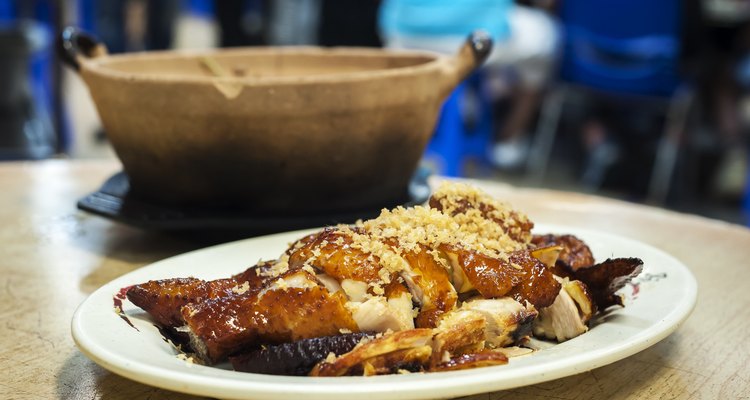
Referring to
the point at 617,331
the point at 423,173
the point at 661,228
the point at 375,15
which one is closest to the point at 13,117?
the point at 375,15

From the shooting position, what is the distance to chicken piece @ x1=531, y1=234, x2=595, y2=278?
1.02 metres

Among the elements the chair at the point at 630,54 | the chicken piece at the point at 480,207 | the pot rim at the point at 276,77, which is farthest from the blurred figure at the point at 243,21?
the chicken piece at the point at 480,207

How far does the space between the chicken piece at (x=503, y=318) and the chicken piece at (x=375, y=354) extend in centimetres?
9

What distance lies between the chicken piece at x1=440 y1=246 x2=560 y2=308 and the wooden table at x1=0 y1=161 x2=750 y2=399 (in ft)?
0.32

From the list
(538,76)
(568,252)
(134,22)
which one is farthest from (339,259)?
(134,22)

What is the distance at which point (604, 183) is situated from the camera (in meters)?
5.07

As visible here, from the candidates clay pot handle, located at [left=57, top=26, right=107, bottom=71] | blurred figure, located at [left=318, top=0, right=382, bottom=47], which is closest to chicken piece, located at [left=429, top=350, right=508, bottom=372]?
clay pot handle, located at [left=57, top=26, right=107, bottom=71]

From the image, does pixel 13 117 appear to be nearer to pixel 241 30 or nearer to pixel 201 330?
pixel 241 30

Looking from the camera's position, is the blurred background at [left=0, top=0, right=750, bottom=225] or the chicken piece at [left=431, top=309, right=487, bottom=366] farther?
the blurred background at [left=0, top=0, right=750, bottom=225]

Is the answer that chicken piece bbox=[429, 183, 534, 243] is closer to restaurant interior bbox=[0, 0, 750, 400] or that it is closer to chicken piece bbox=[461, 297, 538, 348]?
restaurant interior bbox=[0, 0, 750, 400]

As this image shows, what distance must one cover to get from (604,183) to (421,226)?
172 inches

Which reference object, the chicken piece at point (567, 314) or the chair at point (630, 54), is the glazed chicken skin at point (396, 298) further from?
the chair at point (630, 54)

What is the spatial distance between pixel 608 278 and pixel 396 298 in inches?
11.2

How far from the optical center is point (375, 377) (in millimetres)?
728
